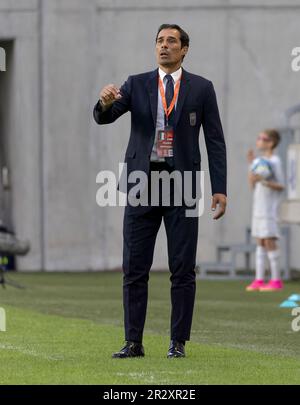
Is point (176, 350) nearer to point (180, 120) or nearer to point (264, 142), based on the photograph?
point (180, 120)

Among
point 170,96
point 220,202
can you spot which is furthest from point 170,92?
point 220,202

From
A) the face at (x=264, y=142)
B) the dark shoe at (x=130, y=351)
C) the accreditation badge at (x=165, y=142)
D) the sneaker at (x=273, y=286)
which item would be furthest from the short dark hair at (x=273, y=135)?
the dark shoe at (x=130, y=351)

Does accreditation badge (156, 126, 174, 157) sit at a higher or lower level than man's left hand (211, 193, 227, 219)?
higher

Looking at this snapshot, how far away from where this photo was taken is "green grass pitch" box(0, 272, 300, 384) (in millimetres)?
7957

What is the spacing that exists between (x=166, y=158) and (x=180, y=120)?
10.6 inches

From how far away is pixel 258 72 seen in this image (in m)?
23.3

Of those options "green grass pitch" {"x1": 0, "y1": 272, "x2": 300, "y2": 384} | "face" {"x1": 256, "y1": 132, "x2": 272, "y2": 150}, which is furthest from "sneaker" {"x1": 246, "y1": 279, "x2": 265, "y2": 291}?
"face" {"x1": 256, "y1": 132, "x2": 272, "y2": 150}

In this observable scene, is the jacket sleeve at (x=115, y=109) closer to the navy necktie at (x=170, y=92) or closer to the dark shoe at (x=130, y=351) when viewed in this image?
Answer: the navy necktie at (x=170, y=92)

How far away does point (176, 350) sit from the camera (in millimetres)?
8953

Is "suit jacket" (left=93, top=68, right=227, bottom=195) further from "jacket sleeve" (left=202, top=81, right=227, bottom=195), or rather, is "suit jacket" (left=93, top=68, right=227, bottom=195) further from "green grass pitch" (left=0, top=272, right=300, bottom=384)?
"green grass pitch" (left=0, top=272, right=300, bottom=384)

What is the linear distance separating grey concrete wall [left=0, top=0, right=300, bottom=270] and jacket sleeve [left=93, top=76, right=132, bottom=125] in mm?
14115
